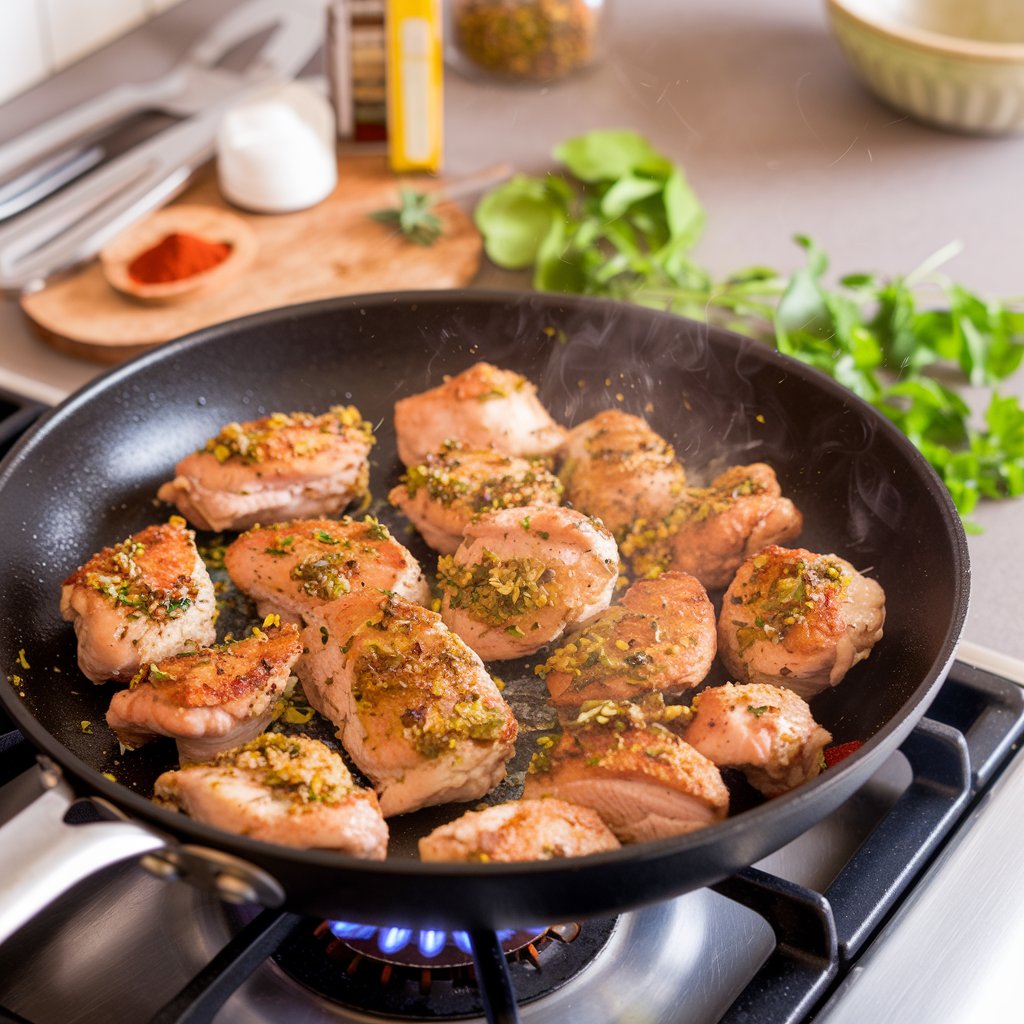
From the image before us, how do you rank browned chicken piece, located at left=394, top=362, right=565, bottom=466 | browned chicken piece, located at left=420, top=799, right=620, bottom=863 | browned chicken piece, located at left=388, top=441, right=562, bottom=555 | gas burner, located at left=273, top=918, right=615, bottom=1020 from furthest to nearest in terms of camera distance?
browned chicken piece, located at left=394, top=362, right=565, bottom=466 → browned chicken piece, located at left=388, top=441, right=562, bottom=555 → gas burner, located at left=273, top=918, right=615, bottom=1020 → browned chicken piece, located at left=420, top=799, right=620, bottom=863

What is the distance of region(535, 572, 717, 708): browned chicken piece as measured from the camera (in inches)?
52.6

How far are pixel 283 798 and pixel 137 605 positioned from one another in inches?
14.3

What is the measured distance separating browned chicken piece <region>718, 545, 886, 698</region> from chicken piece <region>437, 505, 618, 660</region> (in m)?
0.16

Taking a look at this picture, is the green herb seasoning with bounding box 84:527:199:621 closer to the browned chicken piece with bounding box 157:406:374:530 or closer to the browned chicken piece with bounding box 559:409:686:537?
the browned chicken piece with bounding box 157:406:374:530

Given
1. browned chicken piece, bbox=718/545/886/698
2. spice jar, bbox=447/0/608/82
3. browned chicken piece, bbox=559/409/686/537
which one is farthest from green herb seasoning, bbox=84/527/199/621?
spice jar, bbox=447/0/608/82

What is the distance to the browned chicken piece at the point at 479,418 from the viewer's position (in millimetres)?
1683

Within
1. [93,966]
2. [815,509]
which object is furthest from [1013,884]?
[93,966]

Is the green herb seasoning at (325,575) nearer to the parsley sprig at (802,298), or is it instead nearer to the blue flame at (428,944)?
the blue flame at (428,944)

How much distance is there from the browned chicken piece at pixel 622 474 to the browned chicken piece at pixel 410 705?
0.33 meters

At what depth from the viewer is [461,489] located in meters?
1.57

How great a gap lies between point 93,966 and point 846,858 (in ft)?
2.76

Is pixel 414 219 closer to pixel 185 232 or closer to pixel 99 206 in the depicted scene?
pixel 185 232

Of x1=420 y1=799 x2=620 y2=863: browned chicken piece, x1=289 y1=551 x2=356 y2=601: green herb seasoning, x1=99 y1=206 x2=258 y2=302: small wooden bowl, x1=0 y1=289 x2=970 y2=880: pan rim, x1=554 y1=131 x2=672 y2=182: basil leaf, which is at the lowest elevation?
x1=99 y1=206 x2=258 y2=302: small wooden bowl

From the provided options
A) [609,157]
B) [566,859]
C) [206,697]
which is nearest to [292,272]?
[609,157]
